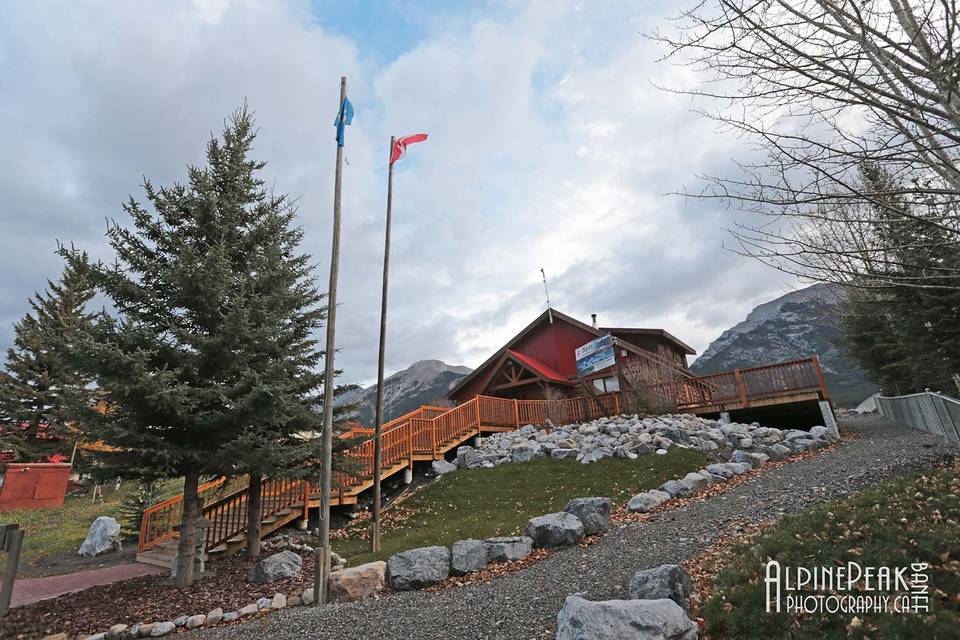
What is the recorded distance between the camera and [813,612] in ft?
11.5

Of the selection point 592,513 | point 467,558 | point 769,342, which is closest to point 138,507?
point 467,558

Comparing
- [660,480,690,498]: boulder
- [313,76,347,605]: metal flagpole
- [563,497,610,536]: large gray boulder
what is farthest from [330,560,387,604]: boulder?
[660,480,690,498]: boulder

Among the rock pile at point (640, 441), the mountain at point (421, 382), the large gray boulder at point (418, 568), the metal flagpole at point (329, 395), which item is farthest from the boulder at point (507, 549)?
the mountain at point (421, 382)

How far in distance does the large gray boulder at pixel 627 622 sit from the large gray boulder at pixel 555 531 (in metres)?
3.87

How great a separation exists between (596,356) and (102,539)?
1846 cm

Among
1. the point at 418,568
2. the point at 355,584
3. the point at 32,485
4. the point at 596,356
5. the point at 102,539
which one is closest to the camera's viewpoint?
the point at 355,584

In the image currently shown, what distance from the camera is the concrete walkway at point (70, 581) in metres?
8.10

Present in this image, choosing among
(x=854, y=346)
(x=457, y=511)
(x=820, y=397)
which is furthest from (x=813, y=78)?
(x=854, y=346)

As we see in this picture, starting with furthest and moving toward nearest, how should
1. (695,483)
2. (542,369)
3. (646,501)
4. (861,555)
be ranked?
(542,369) < (695,483) < (646,501) < (861,555)

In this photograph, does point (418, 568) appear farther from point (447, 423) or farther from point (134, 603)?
Answer: point (447, 423)

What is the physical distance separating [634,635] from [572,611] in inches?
20.4

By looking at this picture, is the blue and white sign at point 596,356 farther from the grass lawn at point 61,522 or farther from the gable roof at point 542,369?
the grass lawn at point 61,522

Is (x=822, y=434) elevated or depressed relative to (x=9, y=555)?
elevated

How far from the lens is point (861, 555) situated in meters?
4.11
